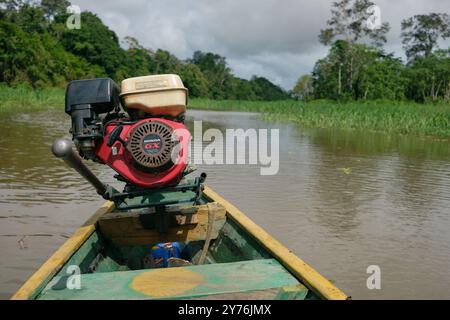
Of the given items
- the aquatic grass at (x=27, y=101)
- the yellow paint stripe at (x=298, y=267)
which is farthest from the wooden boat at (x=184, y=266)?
the aquatic grass at (x=27, y=101)

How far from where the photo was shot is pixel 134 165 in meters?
3.03

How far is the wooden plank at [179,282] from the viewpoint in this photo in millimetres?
2176

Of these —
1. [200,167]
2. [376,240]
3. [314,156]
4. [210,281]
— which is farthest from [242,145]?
[210,281]

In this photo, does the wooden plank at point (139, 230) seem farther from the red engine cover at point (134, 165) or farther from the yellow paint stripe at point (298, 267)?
the red engine cover at point (134, 165)

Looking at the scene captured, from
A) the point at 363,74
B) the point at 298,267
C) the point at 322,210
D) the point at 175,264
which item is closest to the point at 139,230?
the point at 175,264

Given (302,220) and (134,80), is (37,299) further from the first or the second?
(302,220)

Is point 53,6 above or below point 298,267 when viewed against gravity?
above

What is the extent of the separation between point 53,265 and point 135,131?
923 millimetres

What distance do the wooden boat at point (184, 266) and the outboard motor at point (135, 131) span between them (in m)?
0.38

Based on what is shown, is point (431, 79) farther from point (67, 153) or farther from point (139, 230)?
point (67, 153)

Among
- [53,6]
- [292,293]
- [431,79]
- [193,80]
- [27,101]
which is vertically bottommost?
[292,293]

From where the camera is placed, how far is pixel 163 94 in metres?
3.13

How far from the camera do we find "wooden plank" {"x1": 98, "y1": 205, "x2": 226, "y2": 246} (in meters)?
3.47
